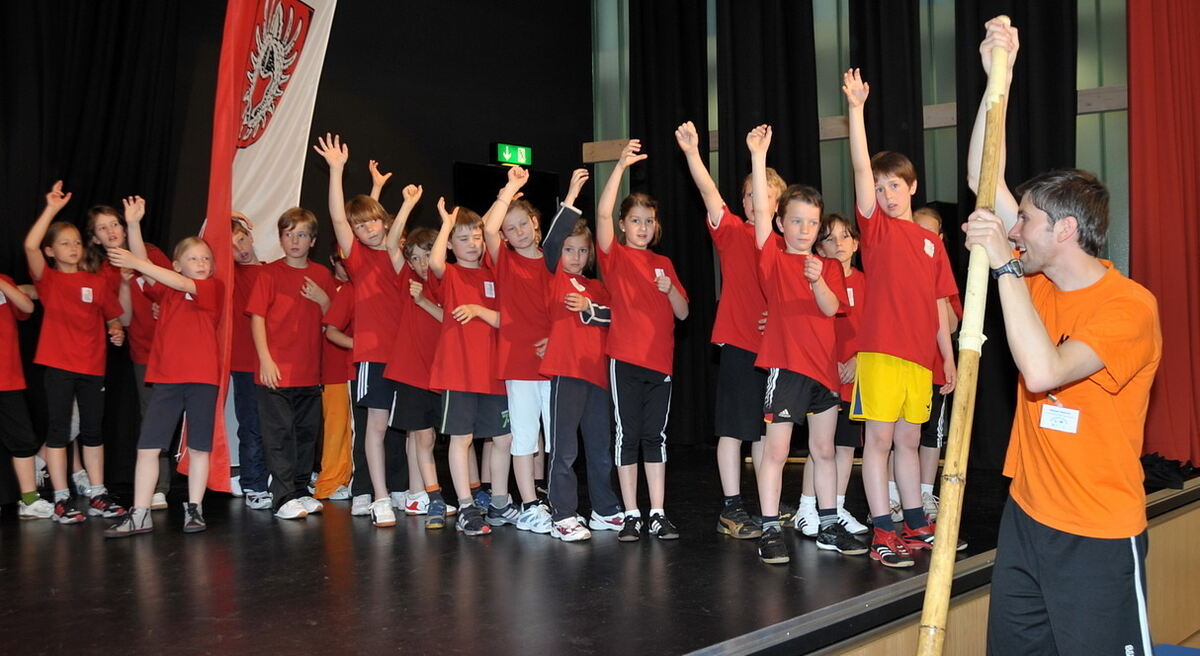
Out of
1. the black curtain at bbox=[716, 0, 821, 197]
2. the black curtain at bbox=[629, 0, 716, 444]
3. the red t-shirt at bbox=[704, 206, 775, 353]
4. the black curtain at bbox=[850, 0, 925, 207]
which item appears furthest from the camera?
the black curtain at bbox=[629, 0, 716, 444]

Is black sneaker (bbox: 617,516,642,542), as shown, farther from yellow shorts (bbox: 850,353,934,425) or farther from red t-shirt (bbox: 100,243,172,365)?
red t-shirt (bbox: 100,243,172,365)

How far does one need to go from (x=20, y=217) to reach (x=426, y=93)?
107 inches

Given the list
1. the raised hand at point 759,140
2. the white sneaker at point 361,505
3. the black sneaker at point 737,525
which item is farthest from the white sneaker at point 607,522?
the raised hand at point 759,140

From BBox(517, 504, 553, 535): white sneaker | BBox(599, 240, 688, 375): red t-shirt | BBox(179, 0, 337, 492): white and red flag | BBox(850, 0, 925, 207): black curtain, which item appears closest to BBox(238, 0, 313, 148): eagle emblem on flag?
BBox(179, 0, 337, 492): white and red flag

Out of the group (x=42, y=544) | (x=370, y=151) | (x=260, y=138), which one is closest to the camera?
(x=42, y=544)

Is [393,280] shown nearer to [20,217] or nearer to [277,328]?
[277,328]

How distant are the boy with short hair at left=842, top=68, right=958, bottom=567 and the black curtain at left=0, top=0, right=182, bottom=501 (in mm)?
3707

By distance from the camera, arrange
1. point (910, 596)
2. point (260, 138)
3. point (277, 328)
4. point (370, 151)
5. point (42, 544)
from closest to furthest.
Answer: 1. point (910, 596)
2. point (42, 544)
3. point (277, 328)
4. point (260, 138)
5. point (370, 151)

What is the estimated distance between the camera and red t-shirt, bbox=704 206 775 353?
11.9 feet

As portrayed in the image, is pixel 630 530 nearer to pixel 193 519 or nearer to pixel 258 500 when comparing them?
pixel 193 519

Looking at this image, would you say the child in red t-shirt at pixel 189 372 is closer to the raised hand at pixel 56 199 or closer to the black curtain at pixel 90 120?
the raised hand at pixel 56 199

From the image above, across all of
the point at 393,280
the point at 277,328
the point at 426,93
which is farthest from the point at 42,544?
the point at 426,93

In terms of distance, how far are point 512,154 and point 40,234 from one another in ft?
11.0

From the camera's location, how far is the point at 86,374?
4328 mm
